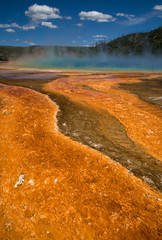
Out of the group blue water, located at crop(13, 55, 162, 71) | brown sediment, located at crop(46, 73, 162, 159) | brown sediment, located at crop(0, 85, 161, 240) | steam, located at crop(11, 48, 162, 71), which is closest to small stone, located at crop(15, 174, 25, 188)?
brown sediment, located at crop(0, 85, 161, 240)

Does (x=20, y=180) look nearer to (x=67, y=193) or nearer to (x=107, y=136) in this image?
(x=67, y=193)

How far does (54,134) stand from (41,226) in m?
3.58

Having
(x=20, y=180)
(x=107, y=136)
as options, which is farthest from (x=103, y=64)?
(x=20, y=180)

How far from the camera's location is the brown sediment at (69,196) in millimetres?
3262

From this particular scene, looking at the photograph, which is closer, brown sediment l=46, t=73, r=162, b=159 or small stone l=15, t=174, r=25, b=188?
small stone l=15, t=174, r=25, b=188

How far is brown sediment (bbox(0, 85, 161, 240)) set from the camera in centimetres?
326

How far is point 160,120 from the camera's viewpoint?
28.1 ft

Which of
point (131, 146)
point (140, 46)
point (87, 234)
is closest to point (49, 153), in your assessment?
point (87, 234)

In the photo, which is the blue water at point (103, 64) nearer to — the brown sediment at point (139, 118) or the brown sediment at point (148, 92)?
the brown sediment at point (148, 92)

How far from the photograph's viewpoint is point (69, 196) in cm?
392

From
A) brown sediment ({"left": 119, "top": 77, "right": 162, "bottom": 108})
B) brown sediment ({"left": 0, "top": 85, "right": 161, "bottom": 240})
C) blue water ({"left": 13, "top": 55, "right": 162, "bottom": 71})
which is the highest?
blue water ({"left": 13, "top": 55, "right": 162, "bottom": 71})

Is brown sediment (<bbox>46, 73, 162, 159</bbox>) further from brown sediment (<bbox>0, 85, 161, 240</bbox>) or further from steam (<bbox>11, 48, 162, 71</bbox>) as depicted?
Result: steam (<bbox>11, 48, 162, 71</bbox>)

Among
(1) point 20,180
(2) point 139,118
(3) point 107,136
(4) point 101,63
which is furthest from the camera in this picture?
(4) point 101,63

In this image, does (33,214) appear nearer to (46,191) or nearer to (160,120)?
(46,191)
